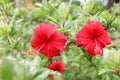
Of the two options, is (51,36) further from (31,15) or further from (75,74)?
(31,15)

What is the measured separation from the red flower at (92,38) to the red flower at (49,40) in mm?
A: 77

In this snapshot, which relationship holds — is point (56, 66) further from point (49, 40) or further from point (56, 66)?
point (49, 40)

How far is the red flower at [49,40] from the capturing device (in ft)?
4.56

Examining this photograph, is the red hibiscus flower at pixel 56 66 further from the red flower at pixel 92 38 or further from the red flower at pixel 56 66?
the red flower at pixel 92 38

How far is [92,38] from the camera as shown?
1.45 metres

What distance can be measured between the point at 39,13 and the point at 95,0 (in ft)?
1.35

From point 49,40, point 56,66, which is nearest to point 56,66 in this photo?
point 56,66

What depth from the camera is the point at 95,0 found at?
1750mm

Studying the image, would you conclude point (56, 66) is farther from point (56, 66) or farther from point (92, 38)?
point (92, 38)

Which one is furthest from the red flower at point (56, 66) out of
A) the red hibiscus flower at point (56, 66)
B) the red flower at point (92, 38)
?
the red flower at point (92, 38)

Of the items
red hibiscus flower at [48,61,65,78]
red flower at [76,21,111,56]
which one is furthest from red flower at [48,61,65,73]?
red flower at [76,21,111,56]

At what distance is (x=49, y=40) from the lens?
1.40 meters

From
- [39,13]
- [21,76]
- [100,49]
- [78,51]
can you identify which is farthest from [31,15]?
[21,76]

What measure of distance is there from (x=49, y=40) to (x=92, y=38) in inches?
7.6
